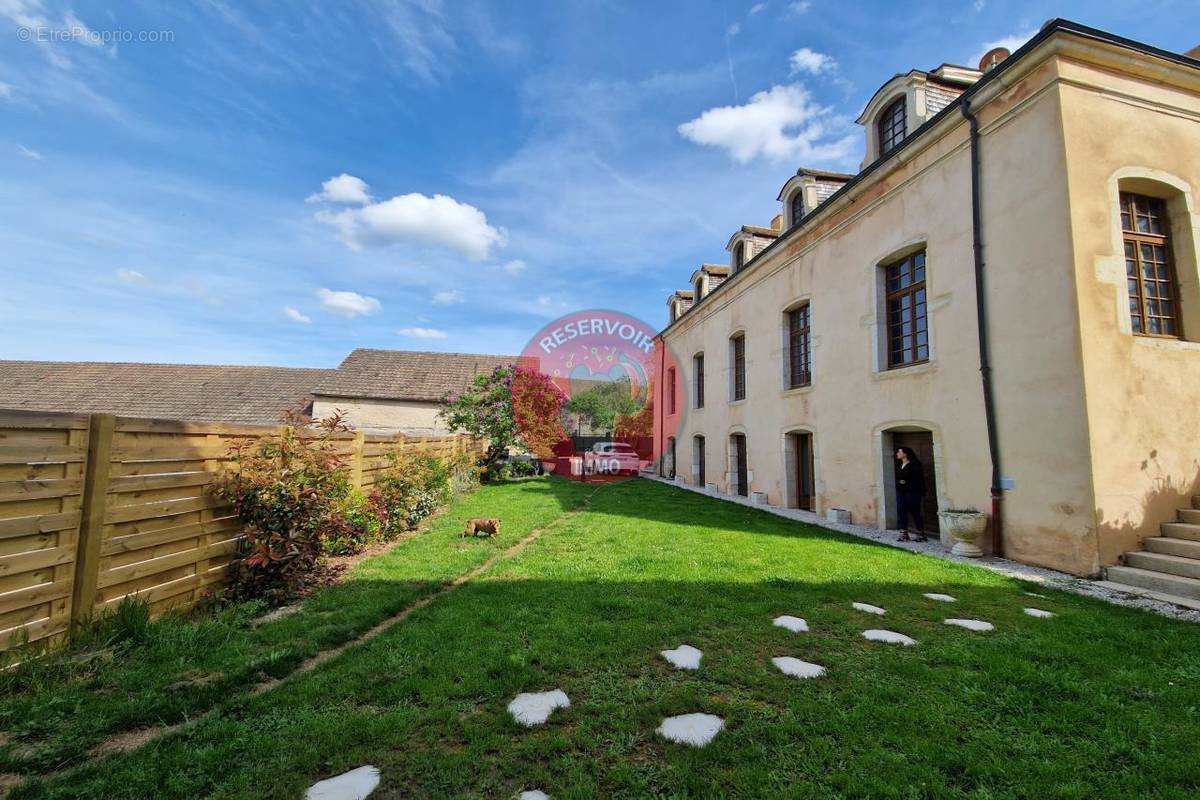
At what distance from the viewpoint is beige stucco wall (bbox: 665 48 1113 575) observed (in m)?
6.13

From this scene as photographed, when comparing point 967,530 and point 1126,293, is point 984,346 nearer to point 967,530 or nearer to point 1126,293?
point 1126,293

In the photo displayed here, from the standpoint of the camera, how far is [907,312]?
29.4 feet

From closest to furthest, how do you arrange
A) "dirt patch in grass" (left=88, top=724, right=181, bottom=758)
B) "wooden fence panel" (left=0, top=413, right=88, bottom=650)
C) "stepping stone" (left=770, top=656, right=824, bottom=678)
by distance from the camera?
"dirt patch in grass" (left=88, top=724, right=181, bottom=758)
"wooden fence panel" (left=0, top=413, right=88, bottom=650)
"stepping stone" (left=770, top=656, right=824, bottom=678)

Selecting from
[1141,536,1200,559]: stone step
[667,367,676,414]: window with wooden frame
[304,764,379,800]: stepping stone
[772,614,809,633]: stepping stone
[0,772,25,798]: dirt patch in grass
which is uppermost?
[667,367,676,414]: window with wooden frame

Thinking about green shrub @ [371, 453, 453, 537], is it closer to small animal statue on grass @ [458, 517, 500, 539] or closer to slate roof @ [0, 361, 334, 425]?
small animal statue on grass @ [458, 517, 500, 539]

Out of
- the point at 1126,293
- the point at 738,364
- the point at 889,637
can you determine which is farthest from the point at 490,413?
the point at 1126,293

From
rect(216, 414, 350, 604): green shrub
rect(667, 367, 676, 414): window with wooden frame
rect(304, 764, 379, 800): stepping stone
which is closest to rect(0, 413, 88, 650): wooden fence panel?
rect(216, 414, 350, 604): green shrub

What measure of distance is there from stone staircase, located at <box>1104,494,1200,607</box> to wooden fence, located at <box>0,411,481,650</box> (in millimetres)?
9326

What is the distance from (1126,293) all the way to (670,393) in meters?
15.9

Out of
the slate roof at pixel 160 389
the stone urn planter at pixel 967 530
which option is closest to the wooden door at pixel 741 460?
the stone urn planter at pixel 967 530

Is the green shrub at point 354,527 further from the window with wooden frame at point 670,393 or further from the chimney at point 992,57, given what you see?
the window with wooden frame at point 670,393

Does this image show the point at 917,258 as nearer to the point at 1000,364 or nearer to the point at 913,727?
the point at 1000,364

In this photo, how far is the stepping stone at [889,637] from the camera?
378 centimetres

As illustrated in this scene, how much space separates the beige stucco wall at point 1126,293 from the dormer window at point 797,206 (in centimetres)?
616
